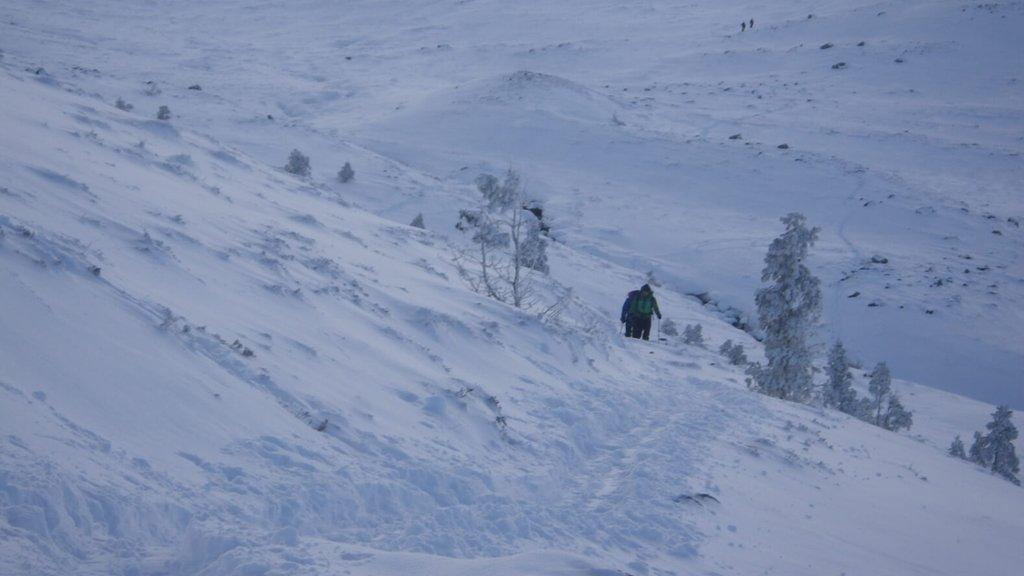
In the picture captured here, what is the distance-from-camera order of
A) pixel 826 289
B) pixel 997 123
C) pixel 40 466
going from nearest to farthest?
pixel 40 466 → pixel 826 289 → pixel 997 123

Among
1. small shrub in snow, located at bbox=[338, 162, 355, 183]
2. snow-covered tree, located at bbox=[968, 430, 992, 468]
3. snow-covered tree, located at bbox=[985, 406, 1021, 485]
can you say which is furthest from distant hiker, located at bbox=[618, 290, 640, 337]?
small shrub in snow, located at bbox=[338, 162, 355, 183]

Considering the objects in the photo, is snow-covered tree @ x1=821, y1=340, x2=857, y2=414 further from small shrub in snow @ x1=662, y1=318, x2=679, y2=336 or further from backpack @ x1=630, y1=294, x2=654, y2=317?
backpack @ x1=630, y1=294, x2=654, y2=317

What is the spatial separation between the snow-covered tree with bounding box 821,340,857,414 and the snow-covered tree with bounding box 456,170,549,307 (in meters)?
7.77

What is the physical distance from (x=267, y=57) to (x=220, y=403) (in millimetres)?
53566

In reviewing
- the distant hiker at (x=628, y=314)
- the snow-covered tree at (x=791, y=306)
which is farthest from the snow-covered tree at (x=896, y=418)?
the distant hiker at (x=628, y=314)

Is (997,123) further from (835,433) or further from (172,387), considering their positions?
(172,387)

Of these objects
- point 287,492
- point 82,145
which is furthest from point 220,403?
point 82,145

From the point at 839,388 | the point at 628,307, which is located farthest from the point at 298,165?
the point at 839,388

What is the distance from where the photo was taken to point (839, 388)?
18016mm

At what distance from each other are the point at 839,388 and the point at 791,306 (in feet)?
11.9

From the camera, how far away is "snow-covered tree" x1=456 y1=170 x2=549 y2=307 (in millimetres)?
12359

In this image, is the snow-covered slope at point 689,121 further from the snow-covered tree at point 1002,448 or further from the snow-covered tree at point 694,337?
the snow-covered tree at point 694,337

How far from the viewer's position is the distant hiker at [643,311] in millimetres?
15625

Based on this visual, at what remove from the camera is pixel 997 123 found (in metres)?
42.5
